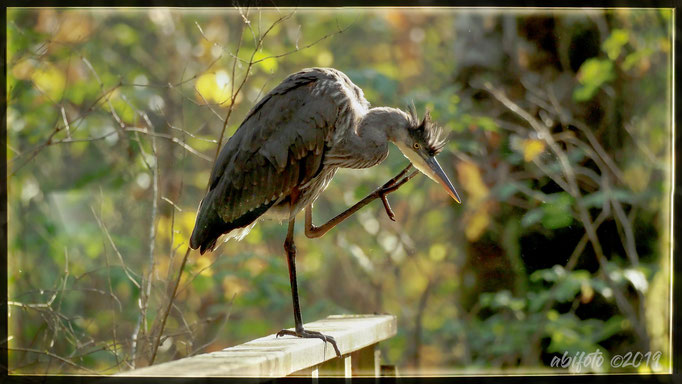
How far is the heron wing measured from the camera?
327 cm

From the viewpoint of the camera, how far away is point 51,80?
7.13 m

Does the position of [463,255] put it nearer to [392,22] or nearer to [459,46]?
[459,46]

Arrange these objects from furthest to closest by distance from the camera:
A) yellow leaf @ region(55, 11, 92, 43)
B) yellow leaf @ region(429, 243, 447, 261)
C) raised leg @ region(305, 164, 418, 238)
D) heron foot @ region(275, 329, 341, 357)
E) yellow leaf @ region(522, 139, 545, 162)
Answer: yellow leaf @ region(429, 243, 447, 261) < yellow leaf @ region(55, 11, 92, 43) < yellow leaf @ region(522, 139, 545, 162) < raised leg @ region(305, 164, 418, 238) < heron foot @ region(275, 329, 341, 357)

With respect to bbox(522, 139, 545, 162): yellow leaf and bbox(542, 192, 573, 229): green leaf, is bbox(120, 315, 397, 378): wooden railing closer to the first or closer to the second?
bbox(542, 192, 573, 229): green leaf

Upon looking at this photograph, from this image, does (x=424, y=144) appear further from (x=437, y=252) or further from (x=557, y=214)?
(x=437, y=252)

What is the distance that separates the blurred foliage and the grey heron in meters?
1.49

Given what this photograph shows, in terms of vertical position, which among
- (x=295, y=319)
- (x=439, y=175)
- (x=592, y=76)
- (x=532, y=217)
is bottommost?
(x=295, y=319)

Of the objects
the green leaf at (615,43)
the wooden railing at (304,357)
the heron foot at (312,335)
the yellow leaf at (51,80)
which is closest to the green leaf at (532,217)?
the green leaf at (615,43)

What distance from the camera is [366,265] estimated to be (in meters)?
6.71

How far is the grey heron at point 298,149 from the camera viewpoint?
10.8ft

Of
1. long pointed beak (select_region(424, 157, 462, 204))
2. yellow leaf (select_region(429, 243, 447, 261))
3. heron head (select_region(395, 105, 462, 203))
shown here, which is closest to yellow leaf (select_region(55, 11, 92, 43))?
yellow leaf (select_region(429, 243, 447, 261))

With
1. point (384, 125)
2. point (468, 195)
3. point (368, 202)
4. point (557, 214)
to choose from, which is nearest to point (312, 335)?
point (368, 202)

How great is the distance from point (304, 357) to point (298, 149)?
37.1 inches

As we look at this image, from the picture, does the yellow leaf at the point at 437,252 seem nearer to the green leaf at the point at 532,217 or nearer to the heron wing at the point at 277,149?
the green leaf at the point at 532,217
